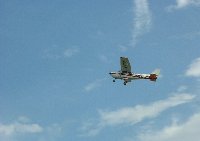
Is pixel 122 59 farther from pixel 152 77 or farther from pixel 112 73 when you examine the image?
pixel 152 77

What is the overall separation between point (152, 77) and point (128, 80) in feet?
32.4

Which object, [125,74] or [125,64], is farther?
[125,74]

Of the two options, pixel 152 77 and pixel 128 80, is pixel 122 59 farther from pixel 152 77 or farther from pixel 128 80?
pixel 152 77

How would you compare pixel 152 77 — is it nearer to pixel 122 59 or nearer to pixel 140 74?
pixel 140 74

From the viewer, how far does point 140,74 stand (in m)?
127

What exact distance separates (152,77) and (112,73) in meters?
13.2

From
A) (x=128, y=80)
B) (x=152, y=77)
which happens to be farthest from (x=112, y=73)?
(x=152, y=77)

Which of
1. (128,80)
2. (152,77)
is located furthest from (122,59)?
(152,77)

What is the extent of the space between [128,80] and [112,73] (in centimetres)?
519

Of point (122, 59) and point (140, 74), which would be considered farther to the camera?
point (140, 74)

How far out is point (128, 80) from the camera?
12162 cm

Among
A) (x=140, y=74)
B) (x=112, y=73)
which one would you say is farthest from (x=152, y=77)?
(x=112, y=73)

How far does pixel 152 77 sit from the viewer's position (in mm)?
127750

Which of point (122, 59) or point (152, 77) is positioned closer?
point (122, 59)
